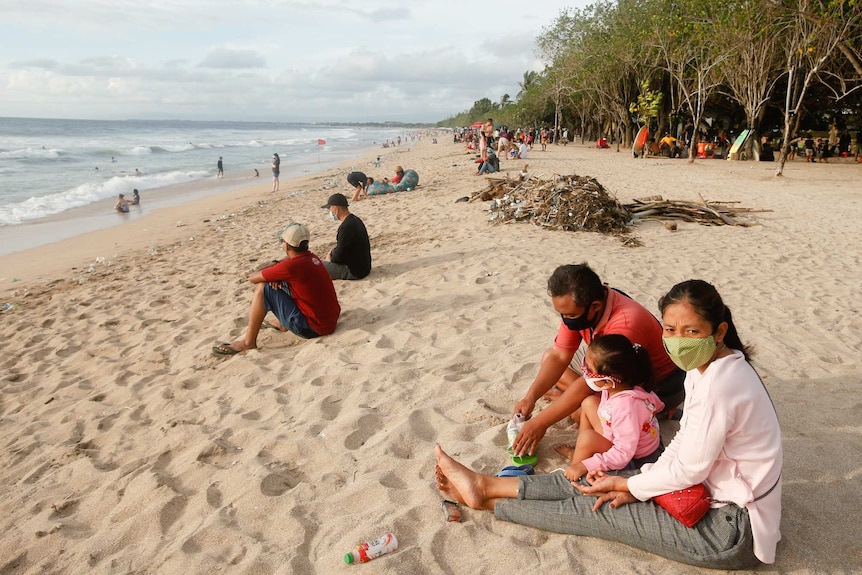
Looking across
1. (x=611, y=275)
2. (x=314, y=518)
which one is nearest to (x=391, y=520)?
(x=314, y=518)

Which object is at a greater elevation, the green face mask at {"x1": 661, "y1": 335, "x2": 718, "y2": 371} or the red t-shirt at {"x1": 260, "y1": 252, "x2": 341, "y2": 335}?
the green face mask at {"x1": 661, "y1": 335, "x2": 718, "y2": 371}

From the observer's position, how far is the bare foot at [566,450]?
2900 mm

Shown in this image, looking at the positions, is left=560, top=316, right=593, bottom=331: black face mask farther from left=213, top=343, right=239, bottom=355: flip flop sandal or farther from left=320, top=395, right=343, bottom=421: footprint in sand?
left=213, top=343, right=239, bottom=355: flip flop sandal

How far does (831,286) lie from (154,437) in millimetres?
6603

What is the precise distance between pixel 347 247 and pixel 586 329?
4.02 metres

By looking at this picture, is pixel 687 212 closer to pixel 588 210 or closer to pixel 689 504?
pixel 588 210

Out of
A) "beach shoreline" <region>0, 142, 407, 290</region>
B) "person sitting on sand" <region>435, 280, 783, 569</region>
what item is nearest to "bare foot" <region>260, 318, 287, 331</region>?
"person sitting on sand" <region>435, 280, 783, 569</region>

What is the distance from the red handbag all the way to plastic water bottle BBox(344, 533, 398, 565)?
1.14 metres

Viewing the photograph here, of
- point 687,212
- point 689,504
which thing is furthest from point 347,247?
point 687,212

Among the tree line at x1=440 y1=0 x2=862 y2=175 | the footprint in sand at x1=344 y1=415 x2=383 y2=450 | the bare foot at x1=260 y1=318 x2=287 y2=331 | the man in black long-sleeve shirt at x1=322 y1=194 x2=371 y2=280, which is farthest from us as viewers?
the tree line at x1=440 y1=0 x2=862 y2=175

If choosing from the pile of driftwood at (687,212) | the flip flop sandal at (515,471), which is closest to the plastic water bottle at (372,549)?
the flip flop sandal at (515,471)

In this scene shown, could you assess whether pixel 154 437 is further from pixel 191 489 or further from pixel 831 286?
pixel 831 286

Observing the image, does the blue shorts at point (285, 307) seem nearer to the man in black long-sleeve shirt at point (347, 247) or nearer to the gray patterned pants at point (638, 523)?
the man in black long-sleeve shirt at point (347, 247)

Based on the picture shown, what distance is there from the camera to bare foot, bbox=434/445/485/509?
2.51 metres
